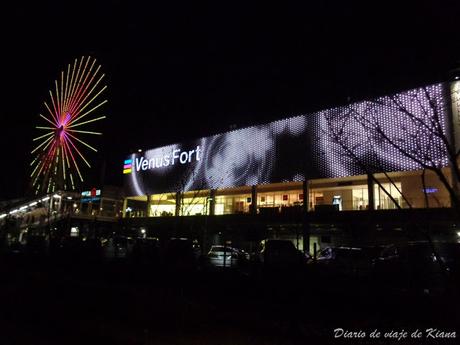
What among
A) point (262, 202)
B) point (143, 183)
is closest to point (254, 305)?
point (262, 202)

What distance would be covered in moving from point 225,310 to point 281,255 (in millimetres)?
6592

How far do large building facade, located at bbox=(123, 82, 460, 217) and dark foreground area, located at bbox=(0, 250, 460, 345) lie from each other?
16.9m

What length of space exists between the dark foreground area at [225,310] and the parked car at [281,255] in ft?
1.53

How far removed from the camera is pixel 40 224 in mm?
40875

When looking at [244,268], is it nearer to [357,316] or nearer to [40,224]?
[357,316]

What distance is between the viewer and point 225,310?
10.5m

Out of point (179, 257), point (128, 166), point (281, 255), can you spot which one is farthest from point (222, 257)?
point (128, 166)

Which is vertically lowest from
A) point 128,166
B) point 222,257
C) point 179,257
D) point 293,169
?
point 222,257

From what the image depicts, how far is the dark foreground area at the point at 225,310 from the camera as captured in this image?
8109 millimetres

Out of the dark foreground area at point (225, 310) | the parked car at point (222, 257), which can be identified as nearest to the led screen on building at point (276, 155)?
the parked car at point (222, 257)

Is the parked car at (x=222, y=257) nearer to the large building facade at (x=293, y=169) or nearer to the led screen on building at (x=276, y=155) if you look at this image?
the large building facade at (x=293, y=169)

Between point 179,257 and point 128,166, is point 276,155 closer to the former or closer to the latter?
point 179,257

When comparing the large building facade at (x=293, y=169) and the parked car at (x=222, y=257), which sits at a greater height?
the large building facade at (x=293, y=169)

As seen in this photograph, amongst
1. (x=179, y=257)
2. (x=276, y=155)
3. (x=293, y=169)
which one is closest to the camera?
(x=179, y=257)
